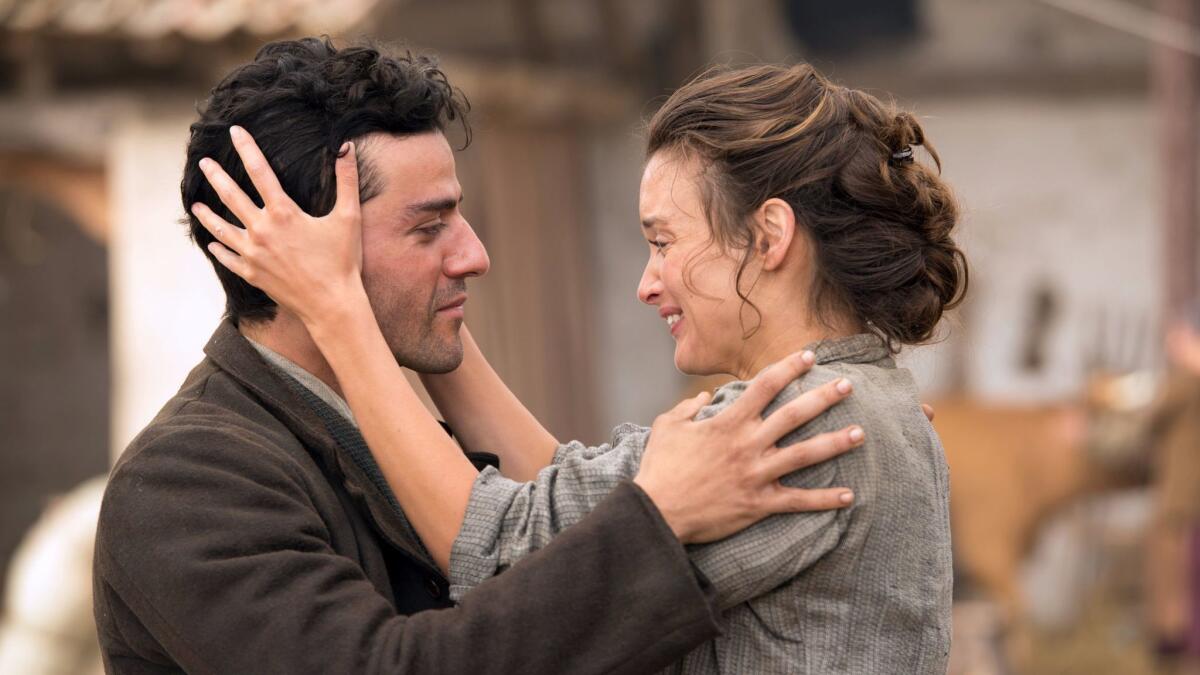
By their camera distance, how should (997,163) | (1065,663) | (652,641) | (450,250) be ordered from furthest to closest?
(997,163)
(1065,663)
(450,250)
(652,641)

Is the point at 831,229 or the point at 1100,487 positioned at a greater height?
the point at 831,229

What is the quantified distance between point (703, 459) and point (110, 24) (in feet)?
13.4

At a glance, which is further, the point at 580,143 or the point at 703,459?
the point at 580,143

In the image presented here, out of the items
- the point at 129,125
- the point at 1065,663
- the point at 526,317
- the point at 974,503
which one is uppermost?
the point at 129,125

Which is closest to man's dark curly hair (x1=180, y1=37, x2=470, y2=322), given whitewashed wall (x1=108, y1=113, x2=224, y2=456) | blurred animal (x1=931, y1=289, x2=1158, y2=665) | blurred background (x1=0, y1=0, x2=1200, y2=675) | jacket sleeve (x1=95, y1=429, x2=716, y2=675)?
jacket sleeve (x1=95, y1=429, x2=716, y2=675)

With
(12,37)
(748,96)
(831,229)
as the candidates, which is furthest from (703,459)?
(12,37)

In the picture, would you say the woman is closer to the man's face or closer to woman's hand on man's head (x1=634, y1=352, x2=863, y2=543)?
woman's hand on man's head (x1=634, y1=352, x2=863, y2=543)

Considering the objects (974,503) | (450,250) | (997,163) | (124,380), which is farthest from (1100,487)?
(450,250)

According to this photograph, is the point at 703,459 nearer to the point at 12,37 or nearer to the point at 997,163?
the point at 12,37

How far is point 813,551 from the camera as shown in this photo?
6.72 feet

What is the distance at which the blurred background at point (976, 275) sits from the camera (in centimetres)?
822

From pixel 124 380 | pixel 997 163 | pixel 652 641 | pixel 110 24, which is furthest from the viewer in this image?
pixel 997 163

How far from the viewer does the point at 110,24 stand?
18.1 ft

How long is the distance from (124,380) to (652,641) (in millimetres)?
4473
